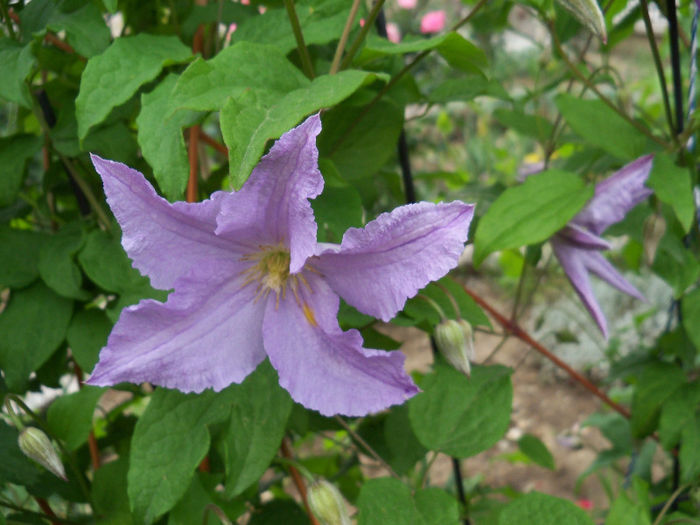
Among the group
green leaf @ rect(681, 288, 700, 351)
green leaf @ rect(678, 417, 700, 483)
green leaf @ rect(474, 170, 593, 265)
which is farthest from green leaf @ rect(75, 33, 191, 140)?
green leaf @ rect(678, 417, 700, 483)

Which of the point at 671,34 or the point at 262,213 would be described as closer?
the point at 262,213

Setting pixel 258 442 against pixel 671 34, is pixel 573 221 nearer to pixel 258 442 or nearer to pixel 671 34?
pixel 671 34

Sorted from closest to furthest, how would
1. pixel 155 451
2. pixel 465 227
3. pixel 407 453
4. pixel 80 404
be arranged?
pixel 465 227, pixel 155 451, pixel 80 404, pixel 407 453

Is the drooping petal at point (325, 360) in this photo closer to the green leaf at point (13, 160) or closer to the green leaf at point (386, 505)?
the green leaf at point (386, 505)

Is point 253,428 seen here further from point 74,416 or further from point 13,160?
point 13,160

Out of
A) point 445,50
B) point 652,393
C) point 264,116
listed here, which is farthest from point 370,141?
point 652,393

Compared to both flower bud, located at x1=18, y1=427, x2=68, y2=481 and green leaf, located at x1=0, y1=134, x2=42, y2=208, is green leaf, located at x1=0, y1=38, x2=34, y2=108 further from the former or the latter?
flower bud, located at x1=18, y1=427, x2=68, y2=481

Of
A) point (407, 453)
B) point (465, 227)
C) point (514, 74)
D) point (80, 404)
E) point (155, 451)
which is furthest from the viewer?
point (514, 74)

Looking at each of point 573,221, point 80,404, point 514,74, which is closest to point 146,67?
point 80,404
